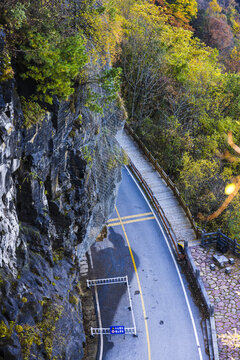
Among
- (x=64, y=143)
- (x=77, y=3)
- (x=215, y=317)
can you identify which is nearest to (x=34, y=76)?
(x=64, y=143)

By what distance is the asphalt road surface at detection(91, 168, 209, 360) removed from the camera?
20000 millimetres

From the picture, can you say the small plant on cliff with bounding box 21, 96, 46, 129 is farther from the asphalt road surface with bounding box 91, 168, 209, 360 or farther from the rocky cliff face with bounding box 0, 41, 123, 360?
the asphalt road surface with bounding box 91, 168, 209, 360

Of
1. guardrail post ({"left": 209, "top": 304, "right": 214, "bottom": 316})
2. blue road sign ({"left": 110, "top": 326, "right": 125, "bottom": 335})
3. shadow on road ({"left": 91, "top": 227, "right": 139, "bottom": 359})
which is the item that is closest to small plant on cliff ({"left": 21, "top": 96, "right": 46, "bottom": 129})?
blue road sign ({"left": 110, "top": 326, "right": 125, "bottom": 335})

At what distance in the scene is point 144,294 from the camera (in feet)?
74.8

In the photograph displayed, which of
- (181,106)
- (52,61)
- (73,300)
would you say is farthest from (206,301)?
(181,106)

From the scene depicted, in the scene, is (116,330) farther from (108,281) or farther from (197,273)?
(197,273)

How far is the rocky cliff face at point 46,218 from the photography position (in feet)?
42.0

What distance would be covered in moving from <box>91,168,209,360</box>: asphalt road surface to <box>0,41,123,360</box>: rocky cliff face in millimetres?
3169

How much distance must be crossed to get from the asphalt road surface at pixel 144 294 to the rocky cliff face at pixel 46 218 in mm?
3169

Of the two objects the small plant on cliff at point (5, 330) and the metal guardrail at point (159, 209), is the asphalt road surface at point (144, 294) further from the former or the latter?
the small plant on cliff at point (5, 330)

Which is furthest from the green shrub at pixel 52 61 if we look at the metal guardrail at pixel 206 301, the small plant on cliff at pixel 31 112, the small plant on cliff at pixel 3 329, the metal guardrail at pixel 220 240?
the metal guardrail at pixel 220 240

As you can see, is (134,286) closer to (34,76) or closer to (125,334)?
(125,334)

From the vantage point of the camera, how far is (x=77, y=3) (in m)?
17.1

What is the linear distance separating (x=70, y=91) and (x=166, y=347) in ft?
48.2
